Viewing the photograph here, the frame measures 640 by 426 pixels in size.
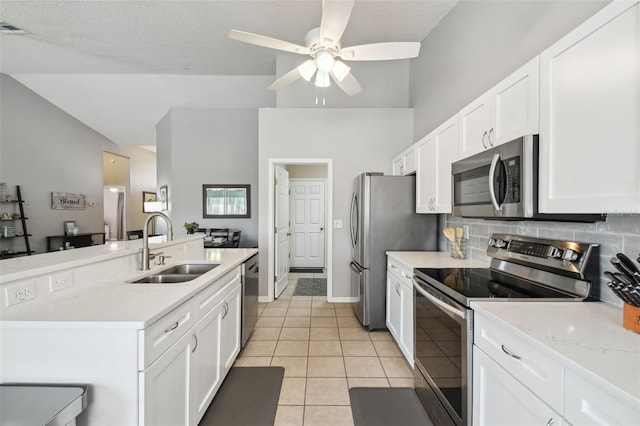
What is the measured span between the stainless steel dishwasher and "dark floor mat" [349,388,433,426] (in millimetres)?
1056

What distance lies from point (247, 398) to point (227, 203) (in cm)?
444

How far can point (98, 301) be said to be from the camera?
1.25 m

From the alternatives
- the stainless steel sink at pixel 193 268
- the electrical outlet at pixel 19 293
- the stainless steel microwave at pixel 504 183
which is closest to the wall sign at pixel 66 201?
the stainless steel sink at pixel 193 268

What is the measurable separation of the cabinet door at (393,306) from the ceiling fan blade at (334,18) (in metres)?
2.12

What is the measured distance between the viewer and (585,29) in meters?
1.07

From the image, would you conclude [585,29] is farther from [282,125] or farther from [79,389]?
[282,125]

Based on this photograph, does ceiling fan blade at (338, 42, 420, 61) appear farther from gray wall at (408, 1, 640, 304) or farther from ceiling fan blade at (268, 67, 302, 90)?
gray wall at (408, 1, 640, 304)

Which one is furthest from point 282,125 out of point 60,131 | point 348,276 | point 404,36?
point 60,131

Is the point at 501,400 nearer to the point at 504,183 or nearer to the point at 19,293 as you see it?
the point at 504,183

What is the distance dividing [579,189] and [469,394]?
3.31ft

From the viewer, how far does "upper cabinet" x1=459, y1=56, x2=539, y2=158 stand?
53.1 inches

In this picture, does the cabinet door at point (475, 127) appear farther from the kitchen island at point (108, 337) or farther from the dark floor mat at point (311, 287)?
the dark floor mat at point (311, 287)

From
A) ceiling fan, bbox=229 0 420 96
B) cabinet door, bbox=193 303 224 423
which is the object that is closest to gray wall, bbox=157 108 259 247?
ceiling fan, bbox=229 0 420 96

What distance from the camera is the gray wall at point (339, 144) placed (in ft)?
12.7
